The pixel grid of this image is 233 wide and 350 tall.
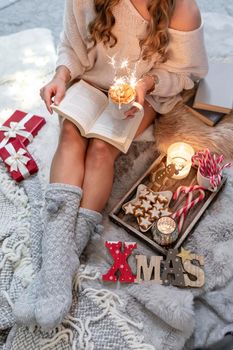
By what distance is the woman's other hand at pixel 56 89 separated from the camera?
1.22m

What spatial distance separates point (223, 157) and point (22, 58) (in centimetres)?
95

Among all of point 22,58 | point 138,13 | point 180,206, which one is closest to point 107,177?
point 180,206

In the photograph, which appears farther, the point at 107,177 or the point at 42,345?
the point at 107,177

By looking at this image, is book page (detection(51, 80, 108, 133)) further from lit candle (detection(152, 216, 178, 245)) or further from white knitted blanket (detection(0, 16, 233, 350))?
lit candle (detection(152, 216, 178, 245))

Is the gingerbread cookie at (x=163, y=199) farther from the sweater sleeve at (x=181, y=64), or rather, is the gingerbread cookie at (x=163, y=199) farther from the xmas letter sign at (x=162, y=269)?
the sweater sleeve at (x=181, y=64)

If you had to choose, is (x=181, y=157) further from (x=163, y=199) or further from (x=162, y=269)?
(x=162, y=269)

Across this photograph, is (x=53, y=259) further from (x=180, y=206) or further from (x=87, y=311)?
(x=180, y=206)

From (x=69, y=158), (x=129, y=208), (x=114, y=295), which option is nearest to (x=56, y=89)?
(x=69, y=158)

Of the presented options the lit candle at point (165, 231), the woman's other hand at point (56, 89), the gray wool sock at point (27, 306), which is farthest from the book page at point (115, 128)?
the gray wool sock at point (27, 306)

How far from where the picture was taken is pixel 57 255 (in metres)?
1.05

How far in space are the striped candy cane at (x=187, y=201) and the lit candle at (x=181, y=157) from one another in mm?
51

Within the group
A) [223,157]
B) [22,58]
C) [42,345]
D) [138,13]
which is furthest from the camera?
[22,58]

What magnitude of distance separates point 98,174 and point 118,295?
1.15 ft

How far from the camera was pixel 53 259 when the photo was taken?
41.1 inches
